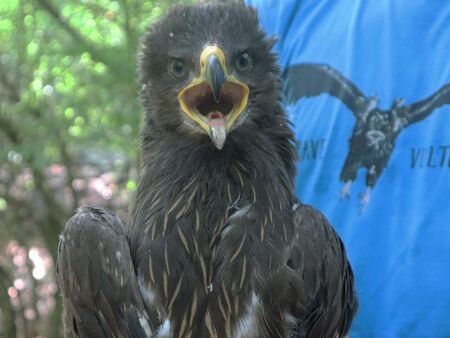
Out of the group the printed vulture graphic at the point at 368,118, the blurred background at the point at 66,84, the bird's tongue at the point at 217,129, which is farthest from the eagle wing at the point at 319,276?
the blurred background at the point at 66,84

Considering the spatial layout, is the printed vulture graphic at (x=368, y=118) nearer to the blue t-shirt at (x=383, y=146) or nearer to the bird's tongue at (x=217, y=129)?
the blue t-shirt at (x=383, y=146)

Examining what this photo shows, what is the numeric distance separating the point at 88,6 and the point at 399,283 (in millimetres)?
3377

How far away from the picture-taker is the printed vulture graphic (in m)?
2.49

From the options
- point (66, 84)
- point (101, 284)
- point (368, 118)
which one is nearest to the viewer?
point (101, 284)

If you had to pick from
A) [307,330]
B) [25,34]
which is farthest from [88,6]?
[307,330]

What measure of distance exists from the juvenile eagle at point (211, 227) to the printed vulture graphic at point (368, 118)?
0.64 feet

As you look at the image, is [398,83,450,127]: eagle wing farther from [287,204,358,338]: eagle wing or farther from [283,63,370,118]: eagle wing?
[287,204,358,338]: eagle wing

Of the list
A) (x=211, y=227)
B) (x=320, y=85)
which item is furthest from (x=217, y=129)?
(x=320, y=85)

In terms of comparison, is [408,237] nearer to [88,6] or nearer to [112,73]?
[112,73]

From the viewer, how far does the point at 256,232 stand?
7.94 ft

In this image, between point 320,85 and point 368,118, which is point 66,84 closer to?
point 320,85

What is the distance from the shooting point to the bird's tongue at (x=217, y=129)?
2.32 m

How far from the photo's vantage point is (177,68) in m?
2.63

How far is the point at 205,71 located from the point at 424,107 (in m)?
0.83
